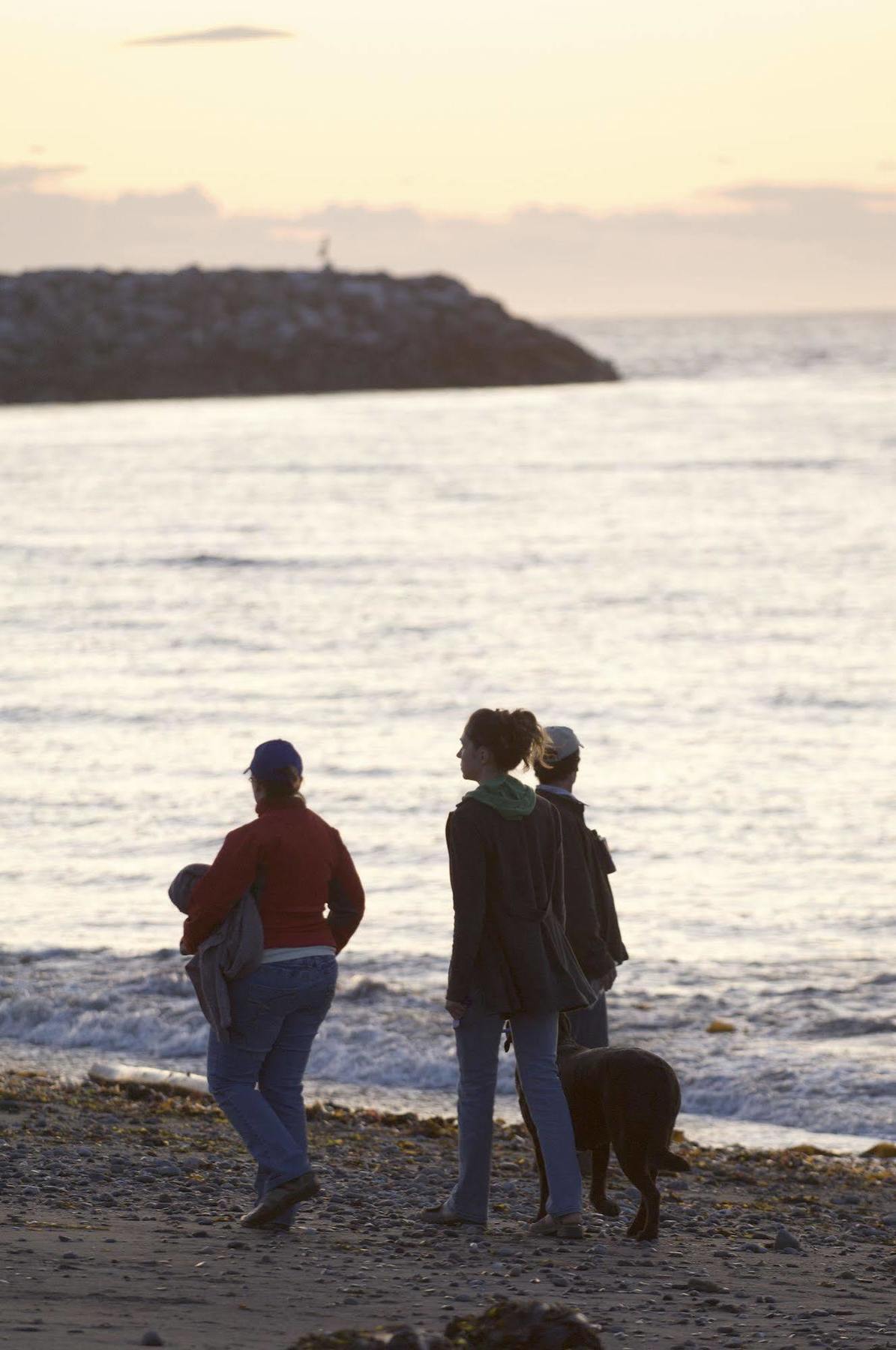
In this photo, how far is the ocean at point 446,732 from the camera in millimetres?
11750

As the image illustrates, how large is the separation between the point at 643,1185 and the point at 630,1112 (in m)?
0.28

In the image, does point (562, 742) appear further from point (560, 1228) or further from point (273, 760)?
point (560, 1228)

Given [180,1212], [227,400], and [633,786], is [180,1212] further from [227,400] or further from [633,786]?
[227,400]

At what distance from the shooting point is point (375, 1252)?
20.1 ft

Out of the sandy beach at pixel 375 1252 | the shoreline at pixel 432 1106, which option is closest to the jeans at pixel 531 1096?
the sandy beach at pixel 375 1252

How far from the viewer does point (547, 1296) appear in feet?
18.4

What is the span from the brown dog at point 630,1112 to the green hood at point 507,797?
0.97 m

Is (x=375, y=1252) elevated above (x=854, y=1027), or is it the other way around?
(x=375, y=1252)

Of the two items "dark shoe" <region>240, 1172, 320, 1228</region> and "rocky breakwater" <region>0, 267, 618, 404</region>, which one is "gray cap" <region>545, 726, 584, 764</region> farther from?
"rocky breakwater" <region>0, 267, 618, 404</region>

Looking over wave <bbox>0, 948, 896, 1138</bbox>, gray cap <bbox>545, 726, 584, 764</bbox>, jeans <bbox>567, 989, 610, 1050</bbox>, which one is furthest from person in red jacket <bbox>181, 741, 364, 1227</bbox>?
wave <bbox>0, 948, 896, 1138</bbox>

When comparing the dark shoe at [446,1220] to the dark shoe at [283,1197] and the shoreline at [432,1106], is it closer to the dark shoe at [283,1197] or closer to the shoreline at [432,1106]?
the dark shoe at [283,1197]

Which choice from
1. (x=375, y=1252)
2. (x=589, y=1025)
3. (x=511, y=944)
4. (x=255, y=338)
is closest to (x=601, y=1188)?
(x=589, y=1025)

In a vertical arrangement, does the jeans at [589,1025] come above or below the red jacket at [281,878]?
below

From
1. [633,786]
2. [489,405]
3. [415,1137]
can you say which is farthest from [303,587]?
[489,405]
